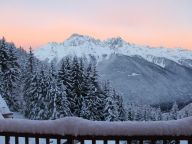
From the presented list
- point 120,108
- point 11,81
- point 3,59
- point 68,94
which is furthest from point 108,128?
point 11,81

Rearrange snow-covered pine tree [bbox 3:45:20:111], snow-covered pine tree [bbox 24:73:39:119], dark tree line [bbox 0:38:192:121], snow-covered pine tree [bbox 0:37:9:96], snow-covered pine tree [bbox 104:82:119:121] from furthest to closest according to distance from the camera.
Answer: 1. snow-covered pine tree [bbox 0:37:9:96]
2. snow-covered pine tree [bbox 3:45:20:111]
3. snow-covered pine tree [bbox 24:73:39:119]
4. dark tree line [bbox 0:38:192:121]
5. snow-covered pine tree [bbox 104:82:119:121]

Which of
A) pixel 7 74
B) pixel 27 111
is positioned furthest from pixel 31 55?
pixel 27 111

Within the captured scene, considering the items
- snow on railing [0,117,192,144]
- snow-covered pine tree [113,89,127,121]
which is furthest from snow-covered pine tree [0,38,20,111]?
snow on railing [0,117,192,144]

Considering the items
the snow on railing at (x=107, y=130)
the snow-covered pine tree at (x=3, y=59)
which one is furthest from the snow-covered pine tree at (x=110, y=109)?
the snow on railing at (x=107, y=130)

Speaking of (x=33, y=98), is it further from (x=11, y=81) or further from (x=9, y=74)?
(x=9, y=74)

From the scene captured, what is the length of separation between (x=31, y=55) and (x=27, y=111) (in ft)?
45.0

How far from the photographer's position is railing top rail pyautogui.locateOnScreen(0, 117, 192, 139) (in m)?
5.23

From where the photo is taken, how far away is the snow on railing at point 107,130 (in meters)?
5.23

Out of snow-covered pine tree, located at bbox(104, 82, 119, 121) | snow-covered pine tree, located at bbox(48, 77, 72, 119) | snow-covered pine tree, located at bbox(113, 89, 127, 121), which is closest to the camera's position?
snow-covered pine tree, located at bbox(48, 77, 72, 119)

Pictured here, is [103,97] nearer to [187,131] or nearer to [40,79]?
[40,79]

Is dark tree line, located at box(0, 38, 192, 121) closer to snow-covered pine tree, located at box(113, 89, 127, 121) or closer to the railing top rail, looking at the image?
snow-covered pine tree, located at box(113, 89, 127, 121)

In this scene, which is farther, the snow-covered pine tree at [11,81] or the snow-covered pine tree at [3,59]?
the snow-covered pine tree at [3,59]

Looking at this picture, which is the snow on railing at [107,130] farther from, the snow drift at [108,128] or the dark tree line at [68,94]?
the dark tree line at [68,94]

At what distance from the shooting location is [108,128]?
533 cm
